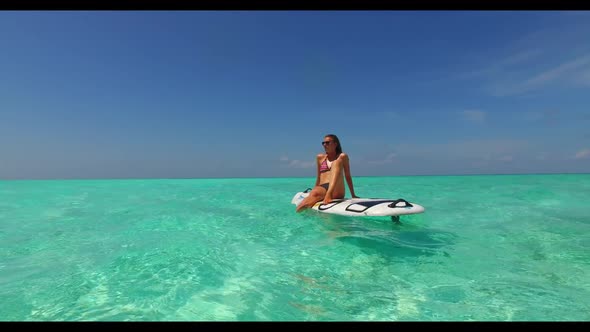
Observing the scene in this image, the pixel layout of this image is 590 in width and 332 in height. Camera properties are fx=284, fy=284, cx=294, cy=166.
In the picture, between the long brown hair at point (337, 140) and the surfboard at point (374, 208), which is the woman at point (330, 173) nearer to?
the long brown hair at point (337, 140)

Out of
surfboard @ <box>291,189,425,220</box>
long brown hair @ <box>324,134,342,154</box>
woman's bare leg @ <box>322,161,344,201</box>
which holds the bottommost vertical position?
surfboard @ <box>291,189,425,220</box>

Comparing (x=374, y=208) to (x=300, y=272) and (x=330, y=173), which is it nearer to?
(x=330, y=173)

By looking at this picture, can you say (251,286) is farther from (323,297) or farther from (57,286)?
(57,286)

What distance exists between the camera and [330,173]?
8.12 meters

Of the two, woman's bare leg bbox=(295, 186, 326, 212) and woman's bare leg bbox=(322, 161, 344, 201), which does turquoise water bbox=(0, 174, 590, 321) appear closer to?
woman's bare leg bbox=(322, 161, 344, 201)

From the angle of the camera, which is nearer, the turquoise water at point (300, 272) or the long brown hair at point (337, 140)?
the turquoise water at point (300, 272)

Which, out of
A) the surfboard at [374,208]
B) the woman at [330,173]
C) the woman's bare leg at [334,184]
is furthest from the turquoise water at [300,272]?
the woman at [330,173]

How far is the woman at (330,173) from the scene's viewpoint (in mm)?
7688

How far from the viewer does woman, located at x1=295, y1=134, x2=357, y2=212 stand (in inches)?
303

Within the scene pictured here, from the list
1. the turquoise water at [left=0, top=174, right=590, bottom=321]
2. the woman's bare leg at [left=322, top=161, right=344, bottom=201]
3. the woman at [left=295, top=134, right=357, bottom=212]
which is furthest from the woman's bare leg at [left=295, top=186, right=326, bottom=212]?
the turquoise water at [left=0, top=174, right=590, bottom=321]

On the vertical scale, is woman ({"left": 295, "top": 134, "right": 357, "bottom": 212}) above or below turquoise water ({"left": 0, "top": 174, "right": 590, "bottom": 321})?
above

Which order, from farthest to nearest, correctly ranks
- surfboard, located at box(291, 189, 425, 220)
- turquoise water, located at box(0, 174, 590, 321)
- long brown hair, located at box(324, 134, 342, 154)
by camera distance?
long brown hair, located at box(324, 134, 342, 154) < surfboard, located at box(291, 189, 425, 220) < turquoise water, located at box(0, 174, 590, 321)
